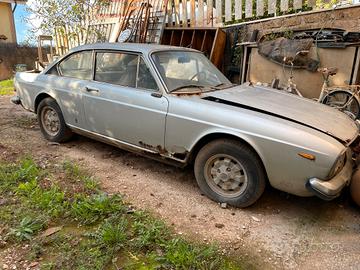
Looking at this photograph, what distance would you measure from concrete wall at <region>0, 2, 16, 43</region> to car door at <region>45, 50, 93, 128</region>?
47.1 ft

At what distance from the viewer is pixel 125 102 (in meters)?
3.79

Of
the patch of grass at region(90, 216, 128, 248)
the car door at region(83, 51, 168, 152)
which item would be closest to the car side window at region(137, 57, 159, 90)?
the car door at region(83, 51, 168, 152)

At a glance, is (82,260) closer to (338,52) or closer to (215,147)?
(215,147)

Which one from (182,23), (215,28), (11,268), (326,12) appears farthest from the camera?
(182,23)

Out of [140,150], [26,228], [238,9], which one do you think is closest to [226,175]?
[140,150]

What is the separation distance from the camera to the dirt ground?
8.65 feet

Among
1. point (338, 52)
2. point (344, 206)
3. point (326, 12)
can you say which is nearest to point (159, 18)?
point (326, 12)

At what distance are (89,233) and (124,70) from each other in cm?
209

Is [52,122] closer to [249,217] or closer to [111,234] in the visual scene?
[111,234]

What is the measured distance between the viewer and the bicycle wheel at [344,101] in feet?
16.9

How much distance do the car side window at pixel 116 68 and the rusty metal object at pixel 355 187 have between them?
8.69ft

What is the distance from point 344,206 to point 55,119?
4139mm

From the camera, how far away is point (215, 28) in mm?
7359

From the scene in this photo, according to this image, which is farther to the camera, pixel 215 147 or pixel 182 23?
pixel 182 23
